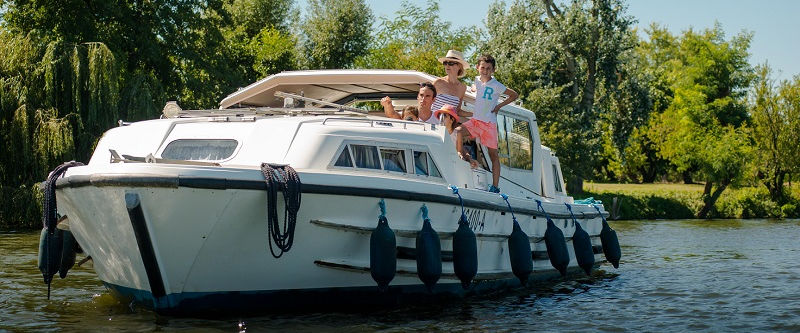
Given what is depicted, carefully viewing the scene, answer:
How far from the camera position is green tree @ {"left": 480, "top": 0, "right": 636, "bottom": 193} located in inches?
1596

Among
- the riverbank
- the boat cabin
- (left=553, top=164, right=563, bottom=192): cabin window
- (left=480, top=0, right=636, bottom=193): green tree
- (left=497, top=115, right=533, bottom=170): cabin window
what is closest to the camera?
the boat cabin

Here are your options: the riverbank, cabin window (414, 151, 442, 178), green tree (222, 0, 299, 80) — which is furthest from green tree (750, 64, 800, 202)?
cabin window (414, 151, 442, 178)

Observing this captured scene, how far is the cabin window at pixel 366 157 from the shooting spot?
10164 mm

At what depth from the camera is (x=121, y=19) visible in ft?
109

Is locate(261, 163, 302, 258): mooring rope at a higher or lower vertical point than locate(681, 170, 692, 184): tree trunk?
lower

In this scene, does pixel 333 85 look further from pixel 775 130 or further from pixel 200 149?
pixel 775 130

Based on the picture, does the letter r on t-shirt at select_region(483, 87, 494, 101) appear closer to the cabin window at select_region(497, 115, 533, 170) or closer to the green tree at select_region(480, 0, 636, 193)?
the cabin window at select_region(497, 115, 533, 170)

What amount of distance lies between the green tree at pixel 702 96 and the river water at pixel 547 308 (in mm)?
38522

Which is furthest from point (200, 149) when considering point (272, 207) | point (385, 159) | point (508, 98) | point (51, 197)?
point (508, 98)

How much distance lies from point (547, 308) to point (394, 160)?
9.28 feet

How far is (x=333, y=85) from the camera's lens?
43.6 ft

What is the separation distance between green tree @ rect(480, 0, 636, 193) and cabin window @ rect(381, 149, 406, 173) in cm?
3011

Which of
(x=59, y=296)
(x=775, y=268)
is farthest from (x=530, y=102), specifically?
(x=59, y=296)

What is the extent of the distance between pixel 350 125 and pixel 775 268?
10.4 meters
